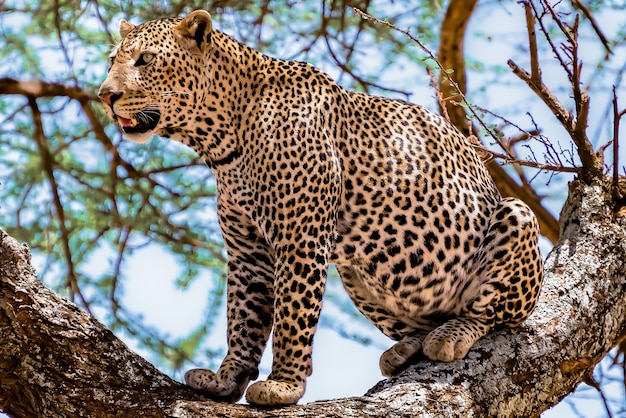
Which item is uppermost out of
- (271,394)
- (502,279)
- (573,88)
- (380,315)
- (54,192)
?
(54,192)

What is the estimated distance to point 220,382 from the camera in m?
6.21

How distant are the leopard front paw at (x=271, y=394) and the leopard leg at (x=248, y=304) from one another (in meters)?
0.61

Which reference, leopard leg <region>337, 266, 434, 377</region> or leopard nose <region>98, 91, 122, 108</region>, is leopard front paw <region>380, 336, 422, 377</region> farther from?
leopard nose <region>98, 91, 122, 108</region>

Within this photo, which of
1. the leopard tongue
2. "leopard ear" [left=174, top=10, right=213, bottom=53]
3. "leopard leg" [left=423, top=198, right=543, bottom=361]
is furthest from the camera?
"leopard leg" [left=423, top=198, right=543, bottom=361]

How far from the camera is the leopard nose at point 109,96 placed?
6086 mm

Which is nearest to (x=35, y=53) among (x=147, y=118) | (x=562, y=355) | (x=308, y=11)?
(x=308, y=11)

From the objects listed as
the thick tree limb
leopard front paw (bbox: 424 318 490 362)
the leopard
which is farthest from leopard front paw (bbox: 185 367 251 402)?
the thick tree limb

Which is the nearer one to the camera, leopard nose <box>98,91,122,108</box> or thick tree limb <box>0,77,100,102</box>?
leopard nose <box>98,91,122,108</box>

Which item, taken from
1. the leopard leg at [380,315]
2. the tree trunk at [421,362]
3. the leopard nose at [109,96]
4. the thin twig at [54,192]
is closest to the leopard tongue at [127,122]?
the leopard nose at [109,96]

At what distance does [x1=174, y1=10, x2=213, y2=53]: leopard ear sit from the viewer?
6.46 meters

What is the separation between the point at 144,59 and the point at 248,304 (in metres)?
1.65

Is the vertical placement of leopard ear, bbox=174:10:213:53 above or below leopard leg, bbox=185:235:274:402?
above

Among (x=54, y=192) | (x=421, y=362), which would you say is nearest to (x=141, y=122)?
(x=421, y=362)

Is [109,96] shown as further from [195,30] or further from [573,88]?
[573,88]
